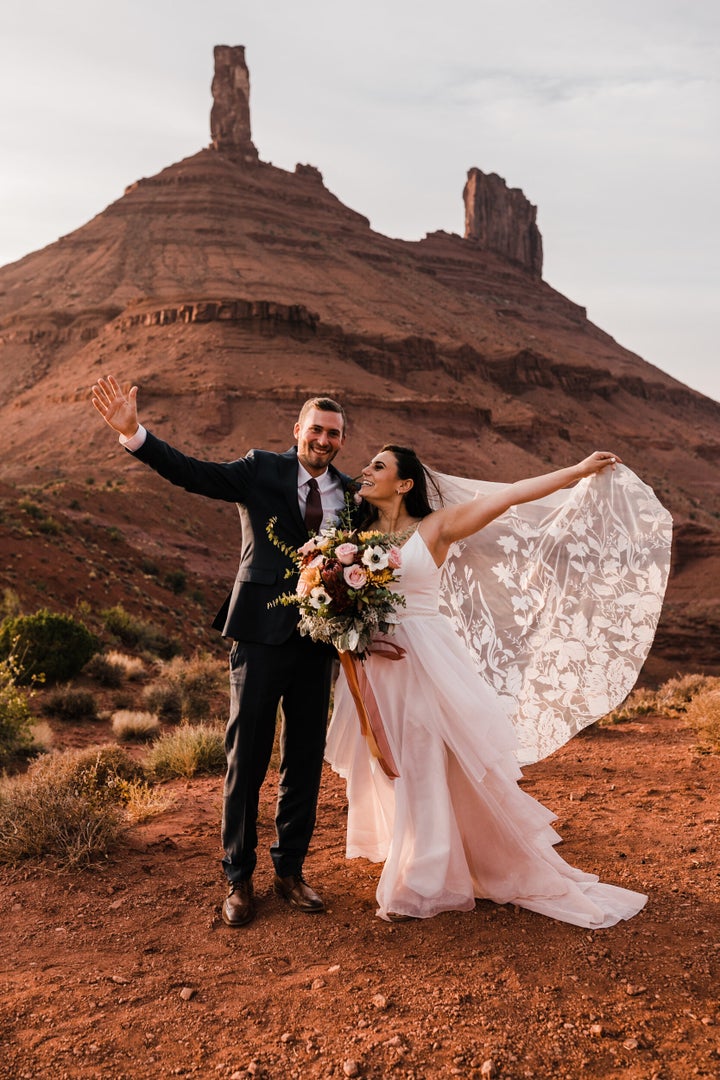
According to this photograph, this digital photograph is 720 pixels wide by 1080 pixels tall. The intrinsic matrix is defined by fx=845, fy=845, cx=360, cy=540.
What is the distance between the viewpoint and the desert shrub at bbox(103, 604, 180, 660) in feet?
61.1

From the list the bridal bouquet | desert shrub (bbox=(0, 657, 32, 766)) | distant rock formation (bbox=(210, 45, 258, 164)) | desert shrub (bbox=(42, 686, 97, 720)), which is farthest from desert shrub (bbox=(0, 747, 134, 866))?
distant rock formation (bbox=(210, 45, 258, 164))

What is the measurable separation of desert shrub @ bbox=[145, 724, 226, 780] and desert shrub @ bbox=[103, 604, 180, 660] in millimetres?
9904

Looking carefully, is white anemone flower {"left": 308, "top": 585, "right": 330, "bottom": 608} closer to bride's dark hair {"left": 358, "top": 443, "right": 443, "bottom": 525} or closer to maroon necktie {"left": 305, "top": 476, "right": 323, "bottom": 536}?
maroon necktie {"left": 305, "top": 476, "right": 323, "bottom": 536}

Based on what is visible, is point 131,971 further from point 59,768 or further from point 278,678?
point 59,768

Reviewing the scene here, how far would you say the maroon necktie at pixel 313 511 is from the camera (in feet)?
15.7

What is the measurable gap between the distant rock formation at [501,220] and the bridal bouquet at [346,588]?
410 feet

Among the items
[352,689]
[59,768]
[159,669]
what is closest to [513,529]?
[352,689]

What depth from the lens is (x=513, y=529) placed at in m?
5.85

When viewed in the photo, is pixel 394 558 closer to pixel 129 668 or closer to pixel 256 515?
pixel 256 515

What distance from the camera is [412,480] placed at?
4.84m

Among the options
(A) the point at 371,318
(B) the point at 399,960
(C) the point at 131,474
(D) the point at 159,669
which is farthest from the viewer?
(A) the point at 371,318

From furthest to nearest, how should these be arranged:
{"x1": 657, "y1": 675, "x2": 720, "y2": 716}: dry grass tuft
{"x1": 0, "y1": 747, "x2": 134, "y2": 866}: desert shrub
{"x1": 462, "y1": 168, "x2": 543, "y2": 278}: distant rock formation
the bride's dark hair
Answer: {"x1": 462, "y1": 168, "x2": 543, "y2": 278}: distant rock formation
{"x1": 657, "y1": 675, "x2": 720, "y2": 716}: dry grass tuft
{"x1": 0, "y1": 747, "x2": 134, "y2": 866}: desert shrub
the bride's dark hair

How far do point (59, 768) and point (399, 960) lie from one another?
4561mm

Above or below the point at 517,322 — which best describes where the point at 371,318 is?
below
